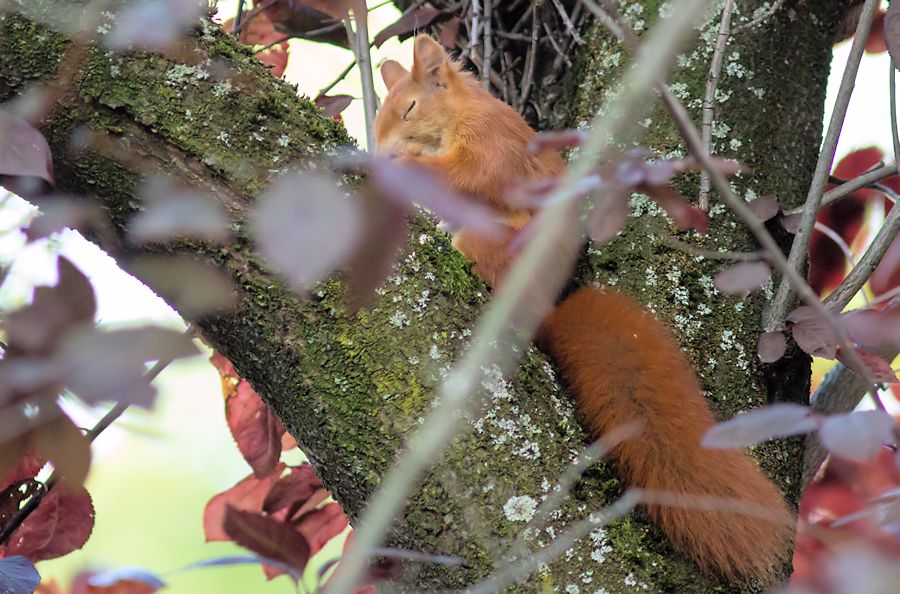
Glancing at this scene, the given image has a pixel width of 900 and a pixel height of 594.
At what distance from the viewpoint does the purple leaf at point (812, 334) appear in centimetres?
98

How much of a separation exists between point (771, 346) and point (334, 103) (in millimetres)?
752

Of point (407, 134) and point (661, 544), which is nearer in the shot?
point (661, 544)

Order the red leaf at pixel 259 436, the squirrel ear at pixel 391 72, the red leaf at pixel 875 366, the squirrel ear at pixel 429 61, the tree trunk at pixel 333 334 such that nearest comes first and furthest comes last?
the tree trunk at pixel 333 334 < the red leaf at pixel 875 366 < the red leaf at pixel 259 436 < the squirrel ear at pixel 429 61 < the squirrel ear at pixel 391 72

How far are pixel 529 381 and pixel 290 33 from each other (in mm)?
867

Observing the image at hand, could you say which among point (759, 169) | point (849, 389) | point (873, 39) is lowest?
point (849, 389)

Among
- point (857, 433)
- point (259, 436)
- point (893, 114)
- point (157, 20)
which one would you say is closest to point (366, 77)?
point (259, 436)

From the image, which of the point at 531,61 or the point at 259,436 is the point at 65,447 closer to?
the point at 259,436

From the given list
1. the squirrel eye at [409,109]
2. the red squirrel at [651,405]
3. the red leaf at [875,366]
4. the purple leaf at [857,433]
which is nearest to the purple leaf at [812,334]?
the red leaf at [875,366]

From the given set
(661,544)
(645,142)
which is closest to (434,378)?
(661,544)

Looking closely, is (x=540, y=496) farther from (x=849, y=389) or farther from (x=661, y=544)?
(x=849, y=389)

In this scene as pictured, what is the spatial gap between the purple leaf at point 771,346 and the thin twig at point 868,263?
0.21 feet

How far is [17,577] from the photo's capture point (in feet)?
2.74

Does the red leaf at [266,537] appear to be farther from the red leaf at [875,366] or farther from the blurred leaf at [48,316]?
the red leaf at [875,366]

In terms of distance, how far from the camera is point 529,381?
3.17 ft
